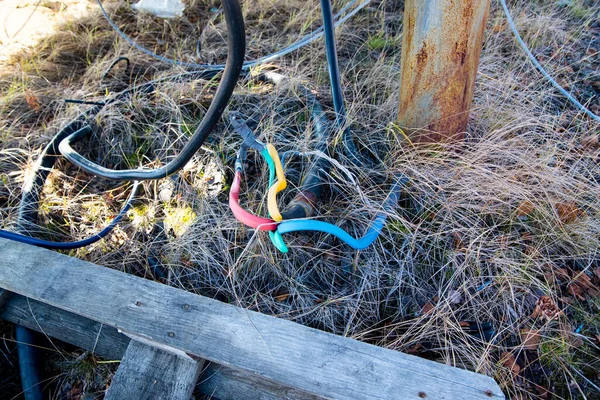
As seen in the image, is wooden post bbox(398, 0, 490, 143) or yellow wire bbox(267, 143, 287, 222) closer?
yellow wire bbox(267, 143, 287, 222)

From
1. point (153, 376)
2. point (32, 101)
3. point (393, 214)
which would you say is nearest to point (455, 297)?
point (393, 214)

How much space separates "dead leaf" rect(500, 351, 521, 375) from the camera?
1.34 m

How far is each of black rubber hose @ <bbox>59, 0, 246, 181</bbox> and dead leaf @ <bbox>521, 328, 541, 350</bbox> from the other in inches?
51.6

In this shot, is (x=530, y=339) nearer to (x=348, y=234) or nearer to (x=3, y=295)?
(x=348, y=234)

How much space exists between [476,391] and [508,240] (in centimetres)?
68

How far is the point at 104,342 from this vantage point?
1413mm

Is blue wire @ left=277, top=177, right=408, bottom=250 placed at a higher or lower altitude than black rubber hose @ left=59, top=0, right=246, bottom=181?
lower

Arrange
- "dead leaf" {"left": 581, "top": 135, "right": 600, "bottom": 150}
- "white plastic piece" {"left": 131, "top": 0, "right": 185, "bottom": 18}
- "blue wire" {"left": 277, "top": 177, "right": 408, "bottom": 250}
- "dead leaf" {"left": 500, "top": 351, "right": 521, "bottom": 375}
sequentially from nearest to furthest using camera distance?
1. "blue wire" {"left": 277, "top": 177, "right": 408, "bottom": 250}
2. "dead leaf" {"left": 500, "top": 351, "right": 521, "bottom": 375}
3. "dead leaf" {"left": 581, "top": 135, "right": 600, "bottom": 150}
4. "white plastic piece" {"left": 131, "top": 0, "right": 185, "bottom": 18}

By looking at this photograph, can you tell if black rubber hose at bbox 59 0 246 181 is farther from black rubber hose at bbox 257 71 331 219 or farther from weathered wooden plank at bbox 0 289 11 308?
weathered wooden plank at bbox 0 289 11 308

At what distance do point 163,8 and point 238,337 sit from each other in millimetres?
2404

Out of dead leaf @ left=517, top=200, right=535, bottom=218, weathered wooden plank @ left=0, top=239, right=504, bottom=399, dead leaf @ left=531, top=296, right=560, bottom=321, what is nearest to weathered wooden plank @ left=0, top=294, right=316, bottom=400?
weathered wooden plank @ left=0, top=239, right=504, bottom=399

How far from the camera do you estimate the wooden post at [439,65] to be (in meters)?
1.35

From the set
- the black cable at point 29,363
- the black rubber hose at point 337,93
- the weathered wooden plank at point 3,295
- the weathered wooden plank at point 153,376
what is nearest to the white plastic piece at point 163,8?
the black rubber hose at point 337,93

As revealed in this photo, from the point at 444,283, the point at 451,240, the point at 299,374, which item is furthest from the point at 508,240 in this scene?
the point at 299,374
